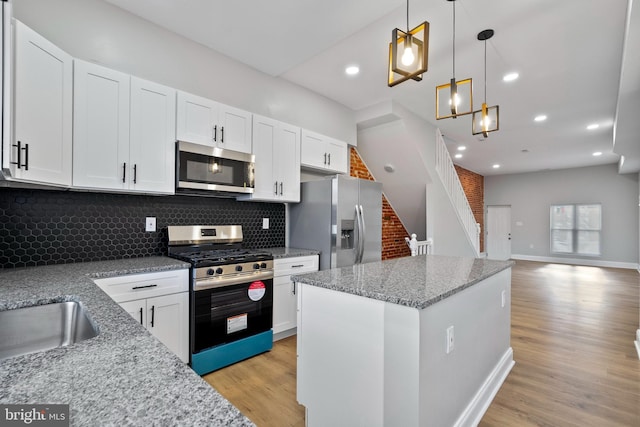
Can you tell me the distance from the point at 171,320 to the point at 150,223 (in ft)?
3.07

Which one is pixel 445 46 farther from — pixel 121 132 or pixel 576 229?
pixel 576 229

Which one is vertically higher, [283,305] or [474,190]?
[474,190]

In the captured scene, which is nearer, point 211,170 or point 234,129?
point 211,170

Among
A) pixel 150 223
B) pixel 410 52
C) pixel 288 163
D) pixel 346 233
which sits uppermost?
pixel 410 52

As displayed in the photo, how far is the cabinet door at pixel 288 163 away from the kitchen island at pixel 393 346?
1710 mm

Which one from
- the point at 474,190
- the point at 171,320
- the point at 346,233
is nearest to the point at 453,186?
the point at 346,233

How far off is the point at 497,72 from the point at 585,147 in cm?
488

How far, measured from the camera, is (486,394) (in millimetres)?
2152

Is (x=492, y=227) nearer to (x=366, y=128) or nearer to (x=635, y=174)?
(x=635, y=174)

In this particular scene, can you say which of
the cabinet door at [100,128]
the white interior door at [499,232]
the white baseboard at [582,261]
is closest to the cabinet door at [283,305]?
the cabinet door at [100,128]

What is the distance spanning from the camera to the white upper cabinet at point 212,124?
276 centimetres

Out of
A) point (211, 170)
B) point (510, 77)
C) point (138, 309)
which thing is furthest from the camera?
point (510, 77)

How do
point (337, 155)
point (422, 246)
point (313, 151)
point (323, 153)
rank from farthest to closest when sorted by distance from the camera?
point (422, 246) < point (337, 155) < point (323, 153) < point (313, 151)

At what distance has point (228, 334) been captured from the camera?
8.79 ft
